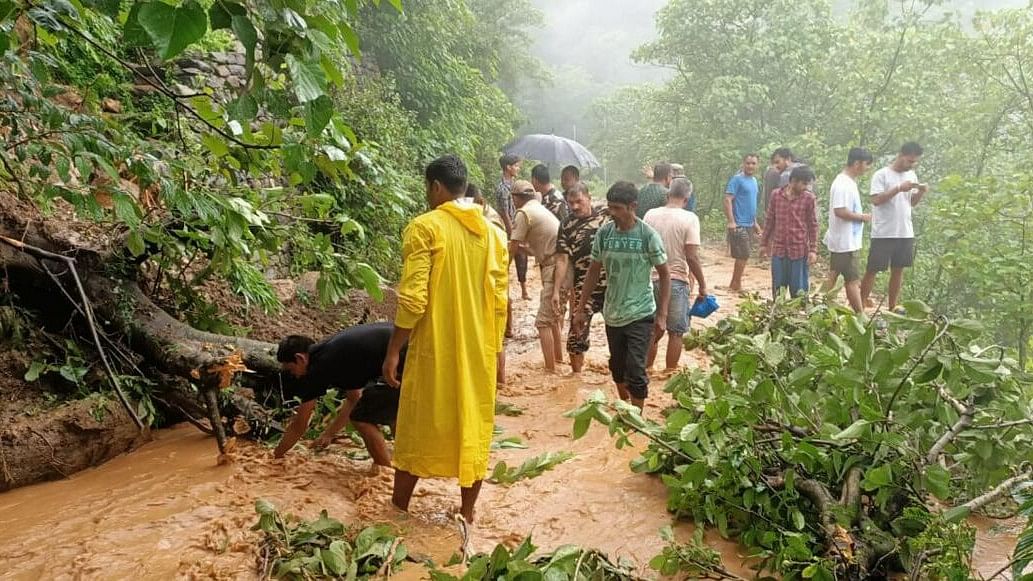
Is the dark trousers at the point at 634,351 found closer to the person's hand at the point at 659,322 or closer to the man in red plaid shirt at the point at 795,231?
the person's hand at the point at 659,322

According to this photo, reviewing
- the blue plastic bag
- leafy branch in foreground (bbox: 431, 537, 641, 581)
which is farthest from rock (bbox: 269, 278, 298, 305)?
leafy branch in foreground (bbox: 431, 537, 641, 581)

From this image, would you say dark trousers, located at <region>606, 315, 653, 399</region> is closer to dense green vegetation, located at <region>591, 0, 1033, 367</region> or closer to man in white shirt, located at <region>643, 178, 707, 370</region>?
man in white shirt, located at <region>643, 178, 707, 370</region>

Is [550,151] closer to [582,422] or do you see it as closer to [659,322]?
[659,322]

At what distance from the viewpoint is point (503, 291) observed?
331 cm

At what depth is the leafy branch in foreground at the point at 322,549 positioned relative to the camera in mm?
2715

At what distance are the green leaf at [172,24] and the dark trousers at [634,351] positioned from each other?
3599 mm

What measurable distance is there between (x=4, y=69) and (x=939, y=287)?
9634mm

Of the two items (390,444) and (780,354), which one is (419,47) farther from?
(780,354)

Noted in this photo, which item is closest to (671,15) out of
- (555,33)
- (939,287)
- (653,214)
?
(939,287)

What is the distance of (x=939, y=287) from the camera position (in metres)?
8.47

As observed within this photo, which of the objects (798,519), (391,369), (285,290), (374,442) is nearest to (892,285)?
(798,519)

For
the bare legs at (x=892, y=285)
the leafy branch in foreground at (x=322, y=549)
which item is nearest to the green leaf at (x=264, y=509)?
the leafy branch in foreground at (x=322, y=549)

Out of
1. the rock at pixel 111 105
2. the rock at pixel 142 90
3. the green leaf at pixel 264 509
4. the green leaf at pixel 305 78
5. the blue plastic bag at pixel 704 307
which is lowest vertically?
the green leaf at pixel 264 509

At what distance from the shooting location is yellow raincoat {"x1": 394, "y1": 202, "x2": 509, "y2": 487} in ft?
9.87
